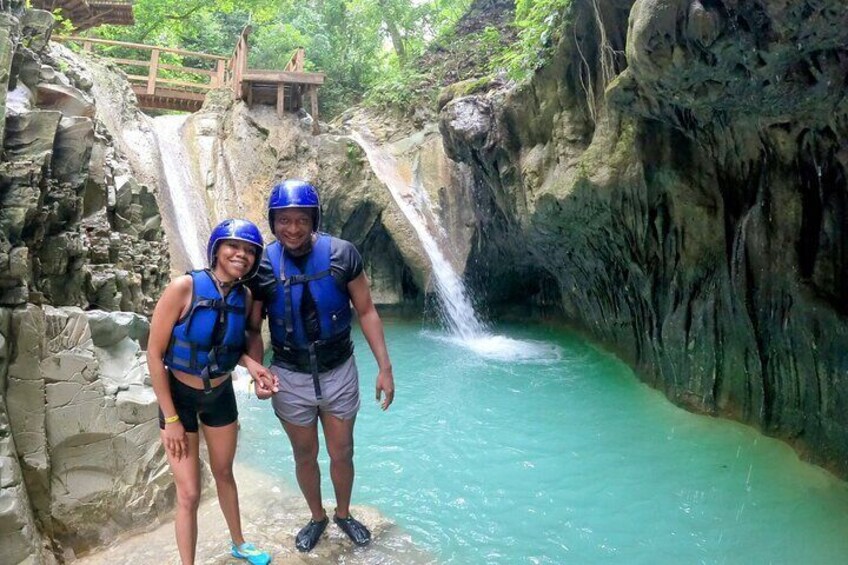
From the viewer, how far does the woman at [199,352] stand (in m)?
2.87

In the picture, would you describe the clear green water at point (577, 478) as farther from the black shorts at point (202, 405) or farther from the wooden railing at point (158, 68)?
the wooden railing at point (158, 68)

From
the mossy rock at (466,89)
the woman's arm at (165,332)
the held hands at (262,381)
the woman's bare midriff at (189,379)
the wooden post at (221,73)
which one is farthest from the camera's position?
the wooden post at (221,73)

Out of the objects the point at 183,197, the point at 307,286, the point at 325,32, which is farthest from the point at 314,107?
the point at 307,286

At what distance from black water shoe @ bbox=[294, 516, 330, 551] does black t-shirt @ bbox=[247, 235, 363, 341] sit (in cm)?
130

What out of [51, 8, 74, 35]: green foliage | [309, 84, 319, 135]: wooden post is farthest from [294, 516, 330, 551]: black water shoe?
[309, 84, 319, 135]: wooden post

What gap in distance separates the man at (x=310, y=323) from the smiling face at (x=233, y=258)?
0.64 feet

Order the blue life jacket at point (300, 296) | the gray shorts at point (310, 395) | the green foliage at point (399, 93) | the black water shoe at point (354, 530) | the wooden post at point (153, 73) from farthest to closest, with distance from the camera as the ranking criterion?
the green foliage at point (399, 93)
the wooden post at point (153, 73)
the black water shoe at point (354, 530)
the gray shorts at point (310, 395)
the blue life jacket at point (300, 296)

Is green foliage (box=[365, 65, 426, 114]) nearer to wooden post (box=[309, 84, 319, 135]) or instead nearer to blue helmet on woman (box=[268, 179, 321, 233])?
wooden post (box=[309, 84, 319, 135])

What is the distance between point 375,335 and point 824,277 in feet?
13.1

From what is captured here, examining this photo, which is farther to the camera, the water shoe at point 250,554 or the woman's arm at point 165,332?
the water shoe at point 250,554

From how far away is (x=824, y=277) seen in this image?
5.02m

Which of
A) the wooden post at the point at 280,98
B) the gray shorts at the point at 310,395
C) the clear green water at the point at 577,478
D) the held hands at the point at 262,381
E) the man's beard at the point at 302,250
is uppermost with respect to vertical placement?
the wooden post at the point at 280,98

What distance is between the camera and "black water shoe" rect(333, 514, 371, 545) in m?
3.72

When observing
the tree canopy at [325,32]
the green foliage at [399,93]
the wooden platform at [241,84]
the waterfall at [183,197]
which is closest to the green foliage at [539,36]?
the wooden platform at [241,84]
